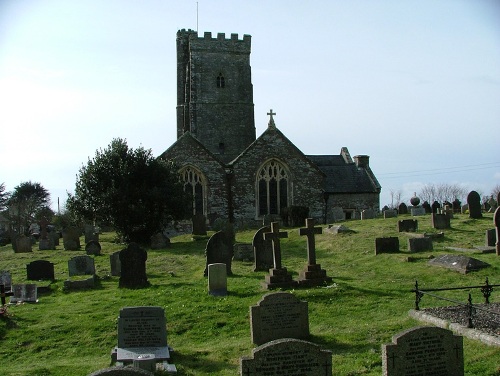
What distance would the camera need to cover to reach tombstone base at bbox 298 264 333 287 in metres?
15.6

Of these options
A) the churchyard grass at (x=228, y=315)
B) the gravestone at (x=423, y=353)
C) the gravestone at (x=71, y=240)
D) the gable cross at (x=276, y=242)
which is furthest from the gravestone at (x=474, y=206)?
the gravestone at (x=423, y=353)

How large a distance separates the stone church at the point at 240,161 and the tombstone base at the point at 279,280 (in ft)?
61.3

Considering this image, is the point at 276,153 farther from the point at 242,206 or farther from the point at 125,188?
the point at 125,188

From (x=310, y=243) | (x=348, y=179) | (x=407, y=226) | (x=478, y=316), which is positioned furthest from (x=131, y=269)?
(x=348, y=179)

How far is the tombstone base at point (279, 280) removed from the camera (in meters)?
15.6

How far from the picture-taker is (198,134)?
43.1 meters

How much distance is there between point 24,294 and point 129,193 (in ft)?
43.4

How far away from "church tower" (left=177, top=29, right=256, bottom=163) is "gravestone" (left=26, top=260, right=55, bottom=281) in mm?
24104

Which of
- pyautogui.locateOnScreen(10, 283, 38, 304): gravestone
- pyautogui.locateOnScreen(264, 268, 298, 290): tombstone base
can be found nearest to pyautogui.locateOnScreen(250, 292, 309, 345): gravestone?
pyautogui.locateOnScreen(264, 268, 298, 290): tombstone base

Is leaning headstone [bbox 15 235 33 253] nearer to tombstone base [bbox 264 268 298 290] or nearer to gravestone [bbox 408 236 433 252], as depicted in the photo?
tombstone base [bbox 264 268 298 290]

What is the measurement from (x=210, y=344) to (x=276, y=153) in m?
25.5

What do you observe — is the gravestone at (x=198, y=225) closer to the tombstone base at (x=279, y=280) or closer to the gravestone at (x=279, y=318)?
the tombstone base at (x=279, y=280)

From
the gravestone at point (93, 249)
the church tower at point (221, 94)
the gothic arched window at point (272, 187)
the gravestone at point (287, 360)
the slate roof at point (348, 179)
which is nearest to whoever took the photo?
the gravestone at point (287, 360)

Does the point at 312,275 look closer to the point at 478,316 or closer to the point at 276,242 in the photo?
the point at 276,242
